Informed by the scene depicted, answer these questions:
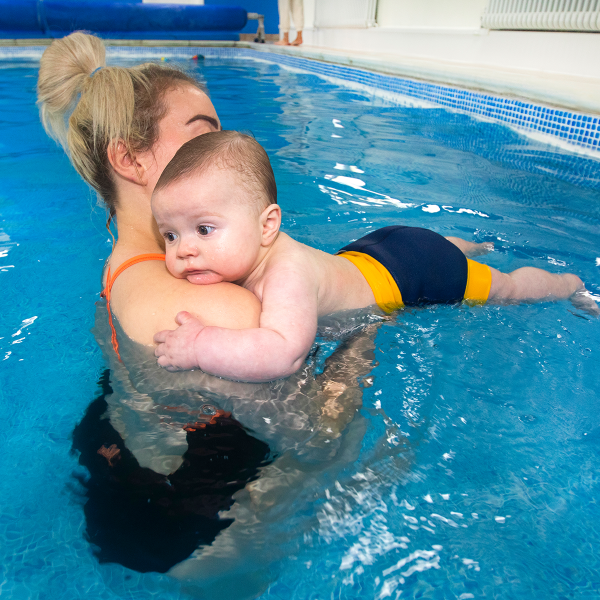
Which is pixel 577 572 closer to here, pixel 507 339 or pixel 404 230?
pixel 507 339

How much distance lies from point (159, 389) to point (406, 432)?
0.89 meters

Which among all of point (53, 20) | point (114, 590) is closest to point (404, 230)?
point (114, 590)

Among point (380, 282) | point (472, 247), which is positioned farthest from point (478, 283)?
point (472, 247)

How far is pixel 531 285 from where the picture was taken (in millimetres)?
2756

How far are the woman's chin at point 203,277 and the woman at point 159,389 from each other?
6 centimetres

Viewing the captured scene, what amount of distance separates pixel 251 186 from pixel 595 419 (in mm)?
1535

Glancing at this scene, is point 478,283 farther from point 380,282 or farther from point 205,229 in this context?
point 205,229

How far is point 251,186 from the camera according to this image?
6.23 ft

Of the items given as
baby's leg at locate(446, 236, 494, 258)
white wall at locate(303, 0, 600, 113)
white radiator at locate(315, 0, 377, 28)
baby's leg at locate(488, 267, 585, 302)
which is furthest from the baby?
white radiator at locate(315, 0, 377, 28)

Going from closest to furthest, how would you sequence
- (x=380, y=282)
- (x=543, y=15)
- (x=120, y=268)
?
1. (x=120, y=268)
2. (x=380, y=282)
3. (x=543, y=15)

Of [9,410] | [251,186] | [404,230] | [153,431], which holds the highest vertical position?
[251,186]

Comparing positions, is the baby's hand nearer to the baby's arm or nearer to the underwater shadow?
the baby's arm

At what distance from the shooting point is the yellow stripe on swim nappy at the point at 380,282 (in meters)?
2.40

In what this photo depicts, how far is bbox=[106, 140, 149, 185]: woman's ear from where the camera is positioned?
6.70 feet
